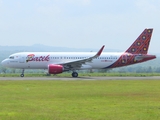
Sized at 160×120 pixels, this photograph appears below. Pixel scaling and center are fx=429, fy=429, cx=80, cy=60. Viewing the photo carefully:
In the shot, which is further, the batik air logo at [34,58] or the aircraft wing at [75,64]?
the batik air logo at [34,58]

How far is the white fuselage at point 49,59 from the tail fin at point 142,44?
1926 mm

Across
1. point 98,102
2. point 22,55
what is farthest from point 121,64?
point 98,102

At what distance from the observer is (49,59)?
55.8 meters

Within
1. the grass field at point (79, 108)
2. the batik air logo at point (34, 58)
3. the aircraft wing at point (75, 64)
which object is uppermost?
the batik air logo at point (34, 58)

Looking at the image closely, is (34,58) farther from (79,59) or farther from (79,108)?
(79,108)

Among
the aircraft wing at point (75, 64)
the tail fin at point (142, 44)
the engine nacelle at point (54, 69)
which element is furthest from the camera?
the tail fin at point (142, 44)

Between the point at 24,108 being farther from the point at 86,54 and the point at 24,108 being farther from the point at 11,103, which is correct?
the point at 86,54

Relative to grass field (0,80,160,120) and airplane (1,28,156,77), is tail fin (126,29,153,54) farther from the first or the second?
grass field (0,80,160,120)

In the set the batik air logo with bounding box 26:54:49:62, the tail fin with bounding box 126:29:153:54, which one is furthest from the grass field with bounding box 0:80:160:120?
the tail fin with bounding box 126:29:153:54

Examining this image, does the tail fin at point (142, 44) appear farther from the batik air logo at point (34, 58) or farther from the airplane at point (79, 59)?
the batik air logo at point (34, 58)

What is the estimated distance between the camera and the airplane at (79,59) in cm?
5503

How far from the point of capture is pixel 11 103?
819 inches

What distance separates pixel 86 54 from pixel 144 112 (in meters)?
39.3

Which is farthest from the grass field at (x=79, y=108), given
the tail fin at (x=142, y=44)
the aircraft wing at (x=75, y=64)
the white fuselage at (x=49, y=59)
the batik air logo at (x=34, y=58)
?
the tail fin at (x=142, y=44)
